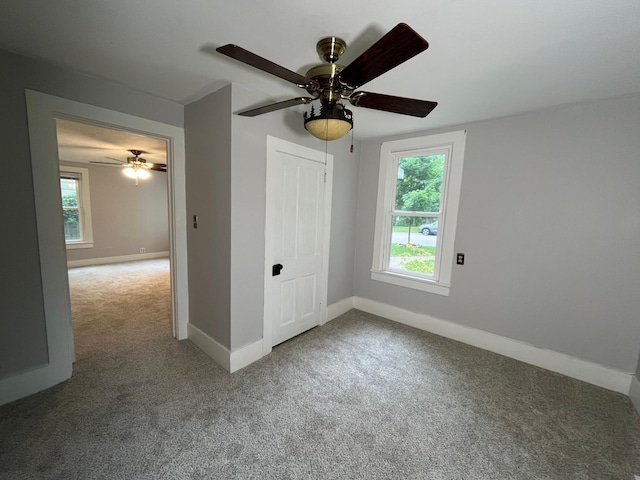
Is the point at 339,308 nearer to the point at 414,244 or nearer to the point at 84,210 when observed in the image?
the point at 414,244

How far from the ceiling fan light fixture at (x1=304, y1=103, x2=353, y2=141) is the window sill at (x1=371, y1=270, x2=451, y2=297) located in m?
2.13

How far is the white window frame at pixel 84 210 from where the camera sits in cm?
542

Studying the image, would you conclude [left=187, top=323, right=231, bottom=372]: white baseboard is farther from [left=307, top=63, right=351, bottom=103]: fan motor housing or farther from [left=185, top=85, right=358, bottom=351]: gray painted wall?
[left=307, top=63, right=351, bottom=103]: fan motor housing

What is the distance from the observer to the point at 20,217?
1.73 m

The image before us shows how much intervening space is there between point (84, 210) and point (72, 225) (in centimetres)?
40

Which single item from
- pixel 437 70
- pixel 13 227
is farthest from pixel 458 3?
pixel 13 227

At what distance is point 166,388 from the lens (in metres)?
1.93

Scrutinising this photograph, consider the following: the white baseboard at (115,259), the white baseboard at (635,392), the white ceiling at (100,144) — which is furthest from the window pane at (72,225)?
the white baseboard at (635,392)

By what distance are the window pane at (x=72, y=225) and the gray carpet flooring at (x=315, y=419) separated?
422cm

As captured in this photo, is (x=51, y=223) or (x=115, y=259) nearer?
(x=51, y=223)

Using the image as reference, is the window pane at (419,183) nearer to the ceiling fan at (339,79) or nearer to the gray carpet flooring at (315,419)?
the ceiling fan at (339,79)

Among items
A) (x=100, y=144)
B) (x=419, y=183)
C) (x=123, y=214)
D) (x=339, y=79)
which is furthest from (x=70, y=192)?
(x=419, y=183)

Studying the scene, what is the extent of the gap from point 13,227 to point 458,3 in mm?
2944

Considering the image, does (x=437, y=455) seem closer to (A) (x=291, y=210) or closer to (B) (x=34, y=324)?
(A) (x=291, y=210)
